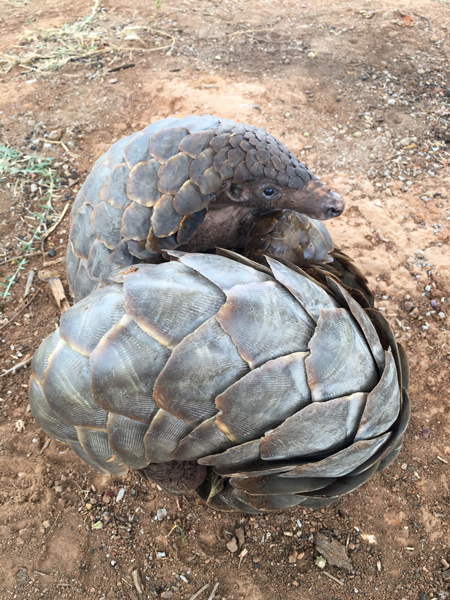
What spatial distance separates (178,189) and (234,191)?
0.33 m

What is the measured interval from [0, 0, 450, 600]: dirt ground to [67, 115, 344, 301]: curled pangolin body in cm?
141

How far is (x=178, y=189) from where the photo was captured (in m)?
2.32

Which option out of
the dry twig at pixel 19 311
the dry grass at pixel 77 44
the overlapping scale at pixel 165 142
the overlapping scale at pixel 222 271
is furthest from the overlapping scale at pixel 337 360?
the dry grass at pixel 77 44

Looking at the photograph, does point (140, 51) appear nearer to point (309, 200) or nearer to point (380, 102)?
point (380, 102)

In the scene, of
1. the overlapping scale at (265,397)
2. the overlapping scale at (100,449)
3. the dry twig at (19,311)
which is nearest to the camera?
the overlapping scale at (265,397)

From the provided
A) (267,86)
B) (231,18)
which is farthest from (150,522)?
(231,18)

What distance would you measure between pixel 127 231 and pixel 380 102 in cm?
424

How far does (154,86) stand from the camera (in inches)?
226

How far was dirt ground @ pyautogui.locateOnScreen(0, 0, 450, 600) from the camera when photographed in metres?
2.57

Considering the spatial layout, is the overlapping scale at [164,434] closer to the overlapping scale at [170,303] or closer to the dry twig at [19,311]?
the overlapping scale at [170,303]

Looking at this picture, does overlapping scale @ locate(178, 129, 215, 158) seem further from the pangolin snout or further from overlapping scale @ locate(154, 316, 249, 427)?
overlapping scale @ locate(154, 316, 249, 427)

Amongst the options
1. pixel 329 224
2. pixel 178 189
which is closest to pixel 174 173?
pixel 178 189

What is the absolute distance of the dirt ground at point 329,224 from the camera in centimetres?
257

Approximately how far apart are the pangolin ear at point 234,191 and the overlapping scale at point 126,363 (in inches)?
40.7
